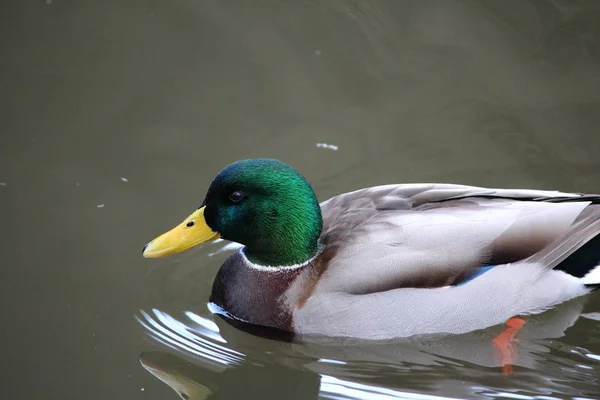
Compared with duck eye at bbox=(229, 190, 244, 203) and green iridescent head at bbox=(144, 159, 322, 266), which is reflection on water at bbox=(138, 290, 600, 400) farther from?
duck eye at bbox=(229, 190, 244, 203)

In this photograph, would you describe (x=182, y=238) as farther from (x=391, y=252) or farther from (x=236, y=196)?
(x=391, y=252)

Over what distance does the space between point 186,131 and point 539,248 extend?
10.5 feet

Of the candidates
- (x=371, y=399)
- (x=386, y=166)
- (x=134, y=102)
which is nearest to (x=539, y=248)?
(x=371, y=399)

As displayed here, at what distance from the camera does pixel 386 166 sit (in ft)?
22.4

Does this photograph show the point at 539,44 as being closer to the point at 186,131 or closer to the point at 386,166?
the point at 386,166

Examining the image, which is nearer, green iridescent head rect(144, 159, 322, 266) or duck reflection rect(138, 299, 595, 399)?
duck reflection rect(138, 299, 595, 399)

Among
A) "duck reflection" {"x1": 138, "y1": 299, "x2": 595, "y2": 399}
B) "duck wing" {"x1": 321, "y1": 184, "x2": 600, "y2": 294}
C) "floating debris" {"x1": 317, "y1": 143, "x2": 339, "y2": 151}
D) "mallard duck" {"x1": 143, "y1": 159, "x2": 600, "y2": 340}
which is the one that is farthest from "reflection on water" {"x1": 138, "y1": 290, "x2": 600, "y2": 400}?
"floating debris" {"x1": 317, "y1": 143, "x2": 339, "y2": 151}

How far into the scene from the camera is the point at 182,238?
5.12 meters

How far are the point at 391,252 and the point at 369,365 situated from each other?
623mm

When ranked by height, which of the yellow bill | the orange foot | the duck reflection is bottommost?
the duck reflection

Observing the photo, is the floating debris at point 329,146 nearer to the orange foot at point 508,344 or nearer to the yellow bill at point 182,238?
the yellow bill at point 182,238

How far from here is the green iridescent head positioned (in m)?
5.07

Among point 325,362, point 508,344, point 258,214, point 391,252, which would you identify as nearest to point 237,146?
point 258,214

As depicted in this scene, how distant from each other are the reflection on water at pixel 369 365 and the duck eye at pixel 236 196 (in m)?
0.78
